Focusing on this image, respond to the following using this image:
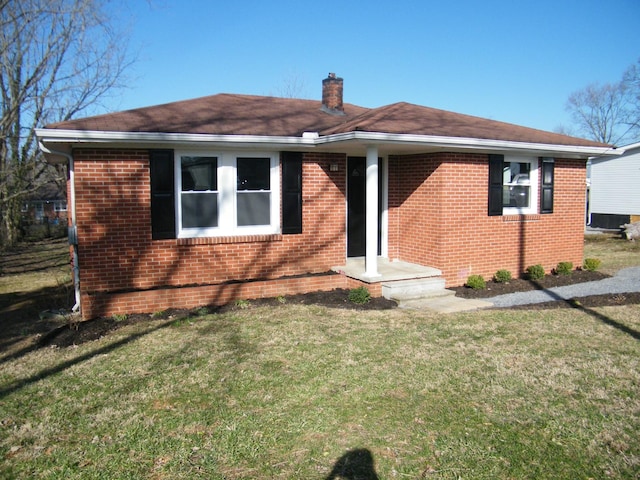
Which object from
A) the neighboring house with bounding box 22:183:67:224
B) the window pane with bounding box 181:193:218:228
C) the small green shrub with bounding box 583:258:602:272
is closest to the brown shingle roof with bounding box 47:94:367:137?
the window pane with bounding box 181:193:218:228

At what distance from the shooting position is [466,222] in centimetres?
1038

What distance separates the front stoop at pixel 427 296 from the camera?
28.6ft

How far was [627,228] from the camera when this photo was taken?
19859mm

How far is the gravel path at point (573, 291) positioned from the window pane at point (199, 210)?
5.13 meters

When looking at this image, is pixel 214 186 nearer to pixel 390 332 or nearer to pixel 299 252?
pixel 299 252

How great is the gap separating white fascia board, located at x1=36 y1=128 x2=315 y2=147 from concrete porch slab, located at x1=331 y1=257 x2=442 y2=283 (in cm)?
260

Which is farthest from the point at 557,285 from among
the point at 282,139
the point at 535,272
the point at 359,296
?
the point at 282,139

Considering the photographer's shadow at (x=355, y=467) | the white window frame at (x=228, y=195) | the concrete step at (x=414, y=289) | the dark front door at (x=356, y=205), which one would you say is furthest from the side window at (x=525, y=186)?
the photographer's shadow at (x=355, y=467)

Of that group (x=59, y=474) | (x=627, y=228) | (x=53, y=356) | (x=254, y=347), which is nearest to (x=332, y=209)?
(x=254, y=347)

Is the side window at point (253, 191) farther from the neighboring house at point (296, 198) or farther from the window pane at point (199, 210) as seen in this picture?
the window pane at point (199, 210)

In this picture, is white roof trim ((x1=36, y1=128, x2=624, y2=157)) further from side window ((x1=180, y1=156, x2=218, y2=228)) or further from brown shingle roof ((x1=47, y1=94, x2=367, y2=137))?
side window ((x1=180, y1=156, x2=218, y2=228))

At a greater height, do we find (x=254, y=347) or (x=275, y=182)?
(x=275, y=182)

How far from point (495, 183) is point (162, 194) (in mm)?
6474

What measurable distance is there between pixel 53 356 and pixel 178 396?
2340 millimetres
